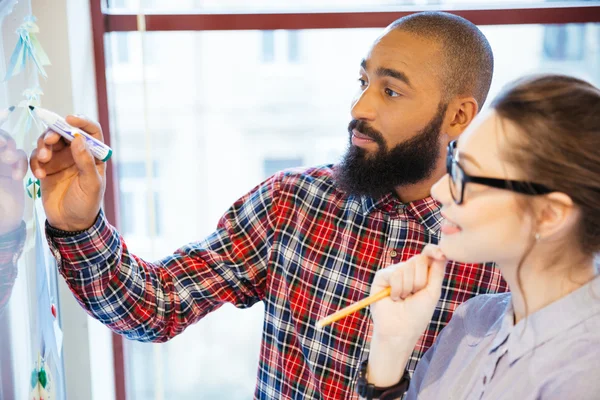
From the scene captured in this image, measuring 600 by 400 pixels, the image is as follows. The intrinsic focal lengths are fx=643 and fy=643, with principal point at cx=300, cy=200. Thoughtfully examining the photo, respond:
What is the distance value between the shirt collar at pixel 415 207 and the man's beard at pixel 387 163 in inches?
1.0

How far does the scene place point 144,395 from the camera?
2076mm

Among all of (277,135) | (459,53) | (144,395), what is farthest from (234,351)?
(459,53)

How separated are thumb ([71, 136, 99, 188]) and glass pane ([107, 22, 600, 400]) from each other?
0.73m

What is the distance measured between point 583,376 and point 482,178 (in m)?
0.30

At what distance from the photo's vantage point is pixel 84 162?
111cm

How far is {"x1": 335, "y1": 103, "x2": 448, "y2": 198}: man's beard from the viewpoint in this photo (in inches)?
54.7

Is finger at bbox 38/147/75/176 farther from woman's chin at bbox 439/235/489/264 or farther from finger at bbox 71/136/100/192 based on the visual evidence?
woman's chin at bbox 439/235/489/264

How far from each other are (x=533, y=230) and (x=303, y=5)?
1.18 meters

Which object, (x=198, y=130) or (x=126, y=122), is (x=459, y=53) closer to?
(x=198, y=130)

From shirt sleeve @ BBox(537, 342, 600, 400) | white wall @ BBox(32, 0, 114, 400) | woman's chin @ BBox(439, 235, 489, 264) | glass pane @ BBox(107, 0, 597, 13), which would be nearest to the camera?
shirt sleeve @ BBox(537, 342, 600, 400)

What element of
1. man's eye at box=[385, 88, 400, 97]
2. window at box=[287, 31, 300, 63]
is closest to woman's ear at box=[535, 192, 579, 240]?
man's eye at box=[385, 88, 400, 97]

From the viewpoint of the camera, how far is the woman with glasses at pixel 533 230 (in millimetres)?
882

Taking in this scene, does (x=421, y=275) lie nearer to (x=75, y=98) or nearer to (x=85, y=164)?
(x=85, y=164)

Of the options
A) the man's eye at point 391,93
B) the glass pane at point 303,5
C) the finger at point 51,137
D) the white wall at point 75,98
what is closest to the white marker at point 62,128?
the finger at point 51,137
